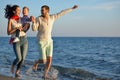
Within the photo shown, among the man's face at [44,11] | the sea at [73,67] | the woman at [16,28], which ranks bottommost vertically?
the sea at [73,67]

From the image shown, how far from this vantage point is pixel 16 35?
28.5ft

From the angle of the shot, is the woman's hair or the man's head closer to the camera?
the man's head

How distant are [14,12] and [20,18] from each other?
24 centimetres

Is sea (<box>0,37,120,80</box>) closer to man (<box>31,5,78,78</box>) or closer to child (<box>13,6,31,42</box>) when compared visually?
man (<box>31,5,78,78</box>)

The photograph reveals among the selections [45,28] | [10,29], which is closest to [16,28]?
[10,29]

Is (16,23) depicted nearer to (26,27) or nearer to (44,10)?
(26,27)

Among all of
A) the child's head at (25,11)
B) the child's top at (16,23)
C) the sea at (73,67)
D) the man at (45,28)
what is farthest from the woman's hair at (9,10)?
the sea at (73,67)

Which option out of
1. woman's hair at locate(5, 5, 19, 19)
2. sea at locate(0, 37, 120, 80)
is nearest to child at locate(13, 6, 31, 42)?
woman's hair at locate(5, 5, 19, 19)

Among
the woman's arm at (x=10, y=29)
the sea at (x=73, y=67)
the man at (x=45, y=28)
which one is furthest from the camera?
the sea at (x=73, y=67)

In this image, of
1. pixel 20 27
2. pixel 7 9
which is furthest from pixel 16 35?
pixel 7 9

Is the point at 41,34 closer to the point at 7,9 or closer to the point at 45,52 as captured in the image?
the point at 45,52

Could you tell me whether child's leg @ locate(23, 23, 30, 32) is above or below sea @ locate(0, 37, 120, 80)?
above

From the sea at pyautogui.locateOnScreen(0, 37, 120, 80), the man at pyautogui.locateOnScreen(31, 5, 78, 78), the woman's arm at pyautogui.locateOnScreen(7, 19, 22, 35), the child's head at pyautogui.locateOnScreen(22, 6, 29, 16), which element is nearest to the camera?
the man at pyautogui.locateOnScreen(31, 5, 78, 78)

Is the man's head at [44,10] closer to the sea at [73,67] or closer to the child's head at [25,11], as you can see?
the child's head at [25,11]
